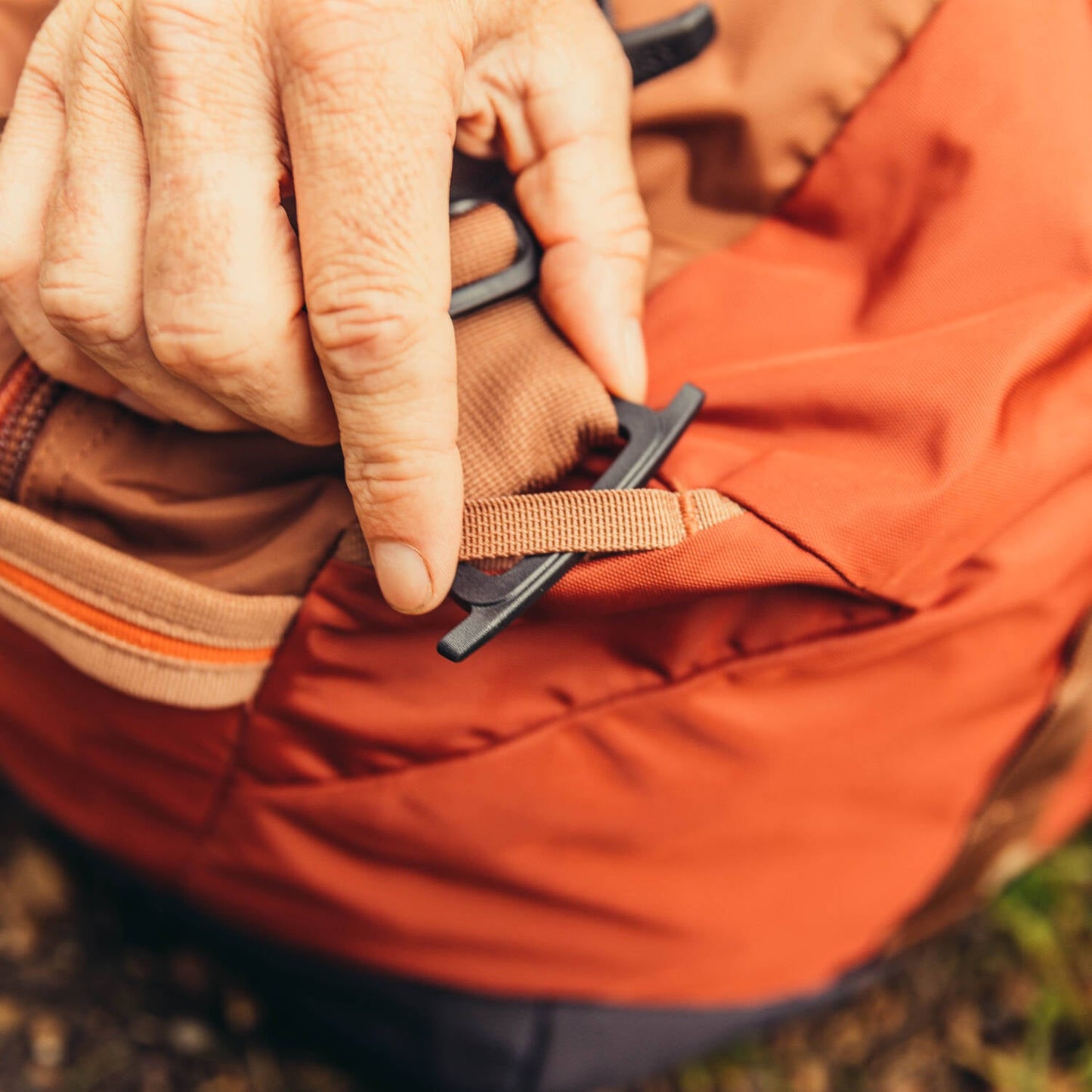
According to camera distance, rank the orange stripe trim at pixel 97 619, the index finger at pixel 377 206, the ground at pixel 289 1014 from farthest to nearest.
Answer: the ground at pixel 289 1014 → the orange stripe trim at pixel 97 619 → the index finger at pixel 377 206

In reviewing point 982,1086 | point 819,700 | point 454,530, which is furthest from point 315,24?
point 982,1086

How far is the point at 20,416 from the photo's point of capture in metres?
0.62

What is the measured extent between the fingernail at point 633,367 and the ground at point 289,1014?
0.85m

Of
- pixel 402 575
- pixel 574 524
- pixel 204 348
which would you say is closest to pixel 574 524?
pixel 574 524

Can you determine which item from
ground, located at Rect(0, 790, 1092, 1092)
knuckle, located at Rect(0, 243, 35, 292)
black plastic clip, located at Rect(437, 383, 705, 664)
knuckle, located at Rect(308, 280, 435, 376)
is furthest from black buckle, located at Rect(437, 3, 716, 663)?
ground, located at Rect(0, 790, 1092, 1092)

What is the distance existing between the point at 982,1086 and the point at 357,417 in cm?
116

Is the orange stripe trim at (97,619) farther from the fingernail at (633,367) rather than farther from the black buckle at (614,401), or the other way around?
the fingernail at (633,367)

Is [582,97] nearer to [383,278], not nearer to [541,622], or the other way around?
[383,278]

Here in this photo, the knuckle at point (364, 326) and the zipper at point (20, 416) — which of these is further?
the zipper at point (20, 416)

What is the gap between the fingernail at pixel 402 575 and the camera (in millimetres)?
552

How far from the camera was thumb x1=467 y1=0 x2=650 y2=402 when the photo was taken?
2.07 ft

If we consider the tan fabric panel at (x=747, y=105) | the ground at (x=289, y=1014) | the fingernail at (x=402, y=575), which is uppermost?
the tan fabric panel at (x=747, y=105)

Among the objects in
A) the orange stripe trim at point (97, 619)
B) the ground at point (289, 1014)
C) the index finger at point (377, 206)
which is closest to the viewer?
the index finger at point (377, 206)

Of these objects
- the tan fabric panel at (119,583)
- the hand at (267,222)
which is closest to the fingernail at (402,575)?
the hand at (267,222)
